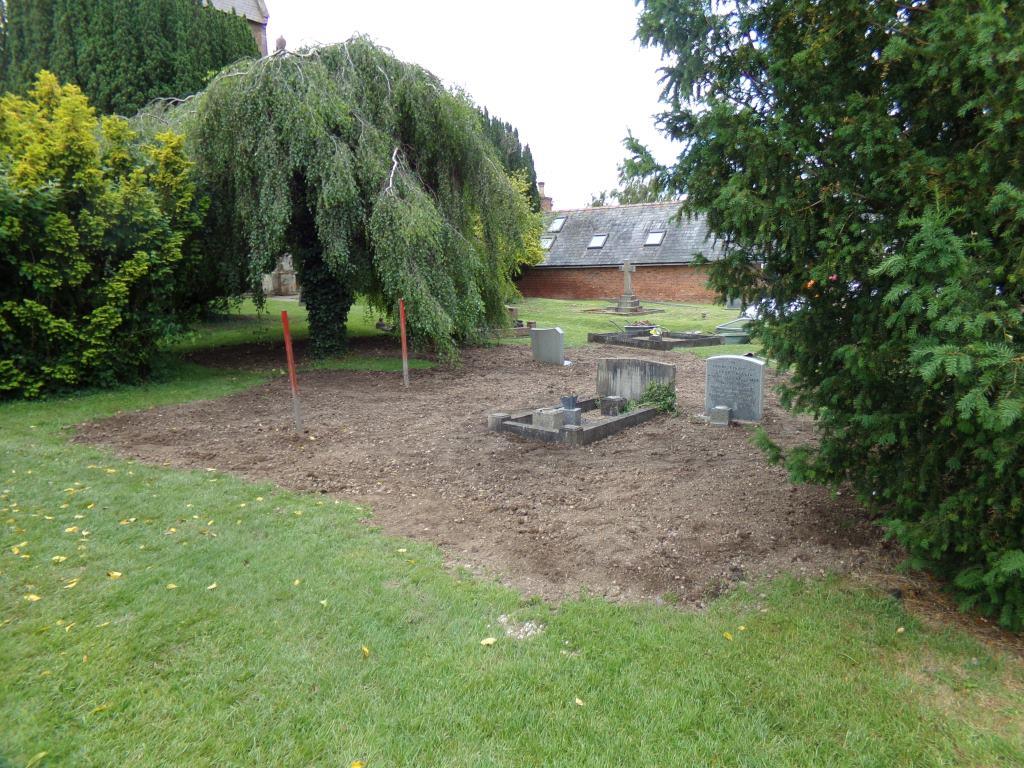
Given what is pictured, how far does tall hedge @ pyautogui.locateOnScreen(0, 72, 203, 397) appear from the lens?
9.72 metres

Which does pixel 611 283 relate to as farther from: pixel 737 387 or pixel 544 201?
pixel 737 387

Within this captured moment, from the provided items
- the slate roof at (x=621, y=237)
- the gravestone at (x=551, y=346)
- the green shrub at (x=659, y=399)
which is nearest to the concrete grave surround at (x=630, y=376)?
the green shrub at (x=659, y=399)

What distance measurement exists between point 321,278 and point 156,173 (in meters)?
3.37

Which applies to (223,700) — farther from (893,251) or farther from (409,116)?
(409,116)

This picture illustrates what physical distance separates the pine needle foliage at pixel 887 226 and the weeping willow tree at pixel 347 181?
7729 millimetres

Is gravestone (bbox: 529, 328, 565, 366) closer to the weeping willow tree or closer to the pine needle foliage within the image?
the weeping willow tree

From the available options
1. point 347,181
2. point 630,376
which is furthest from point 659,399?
point 347,181

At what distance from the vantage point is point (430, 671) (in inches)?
138

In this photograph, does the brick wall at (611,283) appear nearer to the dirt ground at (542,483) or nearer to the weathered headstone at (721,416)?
the dirt ground at (542,483)

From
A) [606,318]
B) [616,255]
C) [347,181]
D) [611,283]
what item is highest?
[347,181]

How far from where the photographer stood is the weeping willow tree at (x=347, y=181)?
37.6 feet

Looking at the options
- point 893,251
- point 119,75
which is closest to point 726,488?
point 893,251

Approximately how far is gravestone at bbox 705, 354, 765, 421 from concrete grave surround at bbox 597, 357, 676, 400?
23.7 inches

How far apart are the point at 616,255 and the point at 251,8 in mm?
20430
